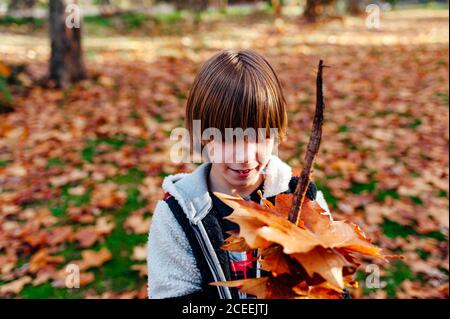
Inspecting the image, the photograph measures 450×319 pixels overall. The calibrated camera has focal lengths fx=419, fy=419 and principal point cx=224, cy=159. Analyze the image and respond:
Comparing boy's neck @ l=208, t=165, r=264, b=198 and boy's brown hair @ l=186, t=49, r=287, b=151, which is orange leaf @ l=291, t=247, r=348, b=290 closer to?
boy's brown hair @ l=186, t=49, r=287, b=151

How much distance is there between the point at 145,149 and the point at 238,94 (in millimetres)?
2927

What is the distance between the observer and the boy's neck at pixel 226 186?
1.49 meters

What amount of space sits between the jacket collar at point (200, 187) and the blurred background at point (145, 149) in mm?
713

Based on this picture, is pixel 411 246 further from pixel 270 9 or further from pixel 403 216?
pixel 270 9

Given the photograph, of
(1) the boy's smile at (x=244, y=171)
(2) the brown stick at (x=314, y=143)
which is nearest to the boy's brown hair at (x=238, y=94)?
(1) the boy's smile at (x=244, y=171)

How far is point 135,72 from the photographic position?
21.6 feet

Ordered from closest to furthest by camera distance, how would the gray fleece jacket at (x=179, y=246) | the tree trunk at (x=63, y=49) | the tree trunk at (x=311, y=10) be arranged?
the gray fleece jacket at (x=179, y=246)
the tree trunk at (x=63, y=49)
the tree trunk at (x=311, y=10)

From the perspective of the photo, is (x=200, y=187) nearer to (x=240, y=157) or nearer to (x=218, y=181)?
(x=218, y=181)

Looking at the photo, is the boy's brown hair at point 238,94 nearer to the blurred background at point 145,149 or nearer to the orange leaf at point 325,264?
the blurred background at point 145,149

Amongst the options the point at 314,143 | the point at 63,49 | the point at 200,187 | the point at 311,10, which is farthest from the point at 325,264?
the point at 311,10

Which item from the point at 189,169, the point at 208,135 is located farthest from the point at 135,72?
the point at 208,135

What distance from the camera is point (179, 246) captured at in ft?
4.63

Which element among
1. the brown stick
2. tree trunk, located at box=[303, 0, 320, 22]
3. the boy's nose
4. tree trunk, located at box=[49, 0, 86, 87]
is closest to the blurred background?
tree trunk, located at box=[49, 0, 86, 87]

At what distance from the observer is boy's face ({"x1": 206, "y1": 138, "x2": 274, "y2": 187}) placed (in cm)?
126
